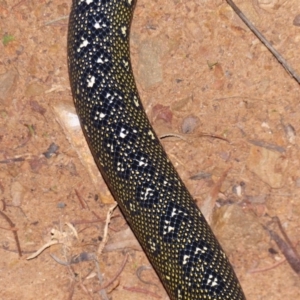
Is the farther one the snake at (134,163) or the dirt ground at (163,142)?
the dirt ground at (163,142)

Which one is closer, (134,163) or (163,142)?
(134,163)

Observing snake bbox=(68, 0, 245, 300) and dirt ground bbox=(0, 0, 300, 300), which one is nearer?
snake bbox=(68, 0, 245, 300)

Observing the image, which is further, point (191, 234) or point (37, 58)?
point (37, 58)

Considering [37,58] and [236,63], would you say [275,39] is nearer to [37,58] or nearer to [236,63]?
[236,63]

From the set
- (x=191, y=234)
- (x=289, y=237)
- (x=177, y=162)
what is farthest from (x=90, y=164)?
(x=289, y=237)

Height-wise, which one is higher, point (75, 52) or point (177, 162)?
point (75, 52)
